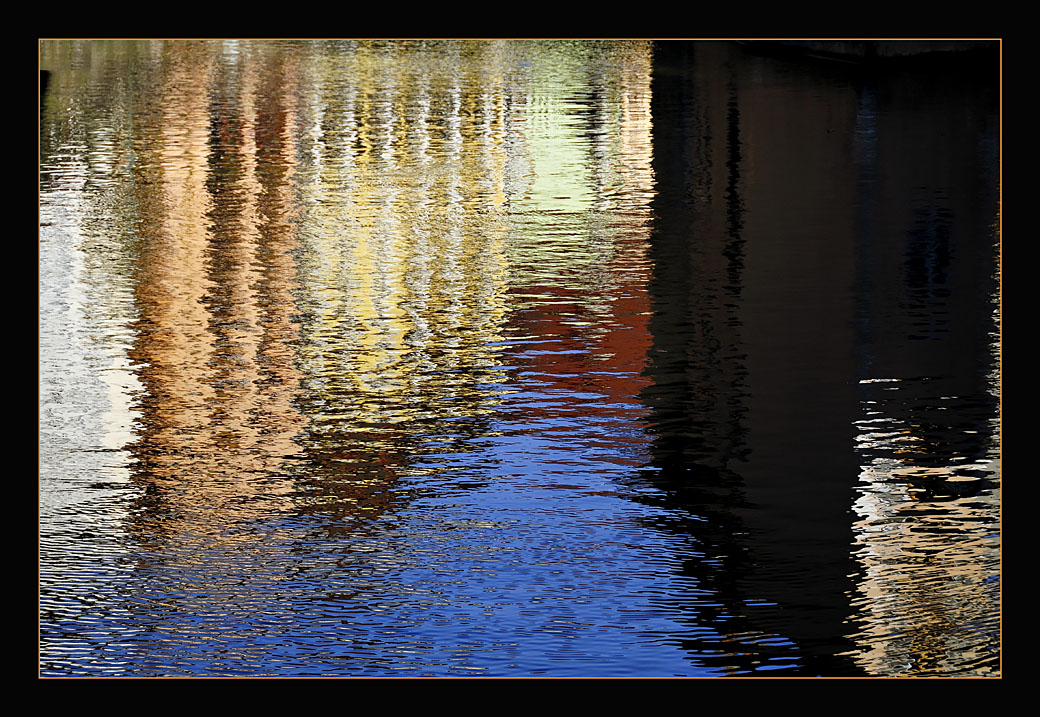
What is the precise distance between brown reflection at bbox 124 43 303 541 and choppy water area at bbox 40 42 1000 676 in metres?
0.01

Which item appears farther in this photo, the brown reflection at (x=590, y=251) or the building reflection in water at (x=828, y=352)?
the brown reflection at (x=590, y=251)

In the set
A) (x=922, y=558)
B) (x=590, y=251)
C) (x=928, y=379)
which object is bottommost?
(x=922, y=558)

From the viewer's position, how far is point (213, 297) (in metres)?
4.30

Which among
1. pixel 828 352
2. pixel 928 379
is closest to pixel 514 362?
pixel 828 352

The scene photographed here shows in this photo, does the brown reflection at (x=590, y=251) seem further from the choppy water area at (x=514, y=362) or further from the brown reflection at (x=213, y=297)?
the brown reflection at (x=213, y=297)

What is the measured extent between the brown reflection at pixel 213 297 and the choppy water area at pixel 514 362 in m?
0.01

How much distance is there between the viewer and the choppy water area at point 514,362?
10.9 ft

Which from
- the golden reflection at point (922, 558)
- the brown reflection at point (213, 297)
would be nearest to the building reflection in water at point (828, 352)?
the golden reflection at point (922, 558)

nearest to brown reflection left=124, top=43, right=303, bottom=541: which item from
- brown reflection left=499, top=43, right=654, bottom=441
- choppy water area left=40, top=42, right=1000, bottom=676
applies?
choppy water area left=40, top=42, right=1000, bottom=676

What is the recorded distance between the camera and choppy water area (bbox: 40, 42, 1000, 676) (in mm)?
3322

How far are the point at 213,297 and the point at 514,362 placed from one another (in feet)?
3.22

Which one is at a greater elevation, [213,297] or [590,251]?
[590,251]

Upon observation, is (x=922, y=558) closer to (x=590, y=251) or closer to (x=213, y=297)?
(x=590, y=251)

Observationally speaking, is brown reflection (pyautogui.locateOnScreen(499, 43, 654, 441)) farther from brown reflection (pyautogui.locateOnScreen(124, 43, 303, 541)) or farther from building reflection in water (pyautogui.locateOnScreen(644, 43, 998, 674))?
brown reflection (pyautogui.locateOnScreen(124, 43, 303, 541))
